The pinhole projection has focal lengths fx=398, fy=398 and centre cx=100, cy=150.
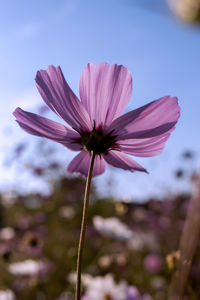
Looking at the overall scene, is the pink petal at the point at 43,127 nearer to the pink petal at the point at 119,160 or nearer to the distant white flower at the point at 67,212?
the pink petal at the point at 119,160

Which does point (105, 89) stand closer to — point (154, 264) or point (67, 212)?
point (154, 264)

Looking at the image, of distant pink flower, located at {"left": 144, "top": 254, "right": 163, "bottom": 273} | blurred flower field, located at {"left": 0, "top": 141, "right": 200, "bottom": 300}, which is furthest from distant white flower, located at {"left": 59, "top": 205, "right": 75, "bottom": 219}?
distant pink flower, located at {"left": 144, "top": 254, "right": 163, "bottom": 273}

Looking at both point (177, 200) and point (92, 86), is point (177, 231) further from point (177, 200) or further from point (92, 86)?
point (92, 86)

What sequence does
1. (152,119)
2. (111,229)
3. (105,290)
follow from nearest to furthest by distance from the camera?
1. (152,119)
2. (105,290)
3. (111,229)

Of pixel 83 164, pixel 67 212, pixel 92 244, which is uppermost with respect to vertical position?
pixel 83 164

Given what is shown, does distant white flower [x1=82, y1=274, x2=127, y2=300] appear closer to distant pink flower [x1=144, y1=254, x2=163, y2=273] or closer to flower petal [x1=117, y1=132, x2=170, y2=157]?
flower petal [x1=117, y1=132, x2=170, y2=157]

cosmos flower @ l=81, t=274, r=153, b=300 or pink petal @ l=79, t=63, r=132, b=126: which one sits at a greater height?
pink petal @ l=79, t=63, r=132, b=126

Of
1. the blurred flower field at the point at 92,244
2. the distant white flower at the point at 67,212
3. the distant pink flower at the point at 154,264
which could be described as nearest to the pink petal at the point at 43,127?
the blurred flower field at the point at 92,244

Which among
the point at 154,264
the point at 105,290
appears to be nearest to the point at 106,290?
the point at 105,290
